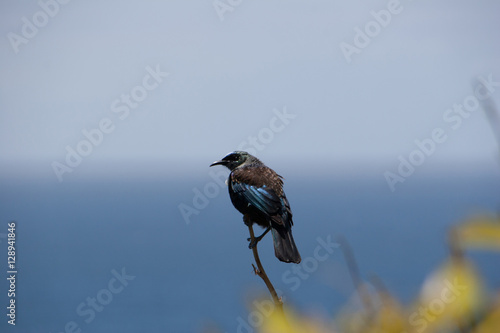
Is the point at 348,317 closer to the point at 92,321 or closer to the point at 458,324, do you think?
the point at 458,324

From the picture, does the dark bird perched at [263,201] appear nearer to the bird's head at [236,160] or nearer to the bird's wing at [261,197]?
the bird's wing at [261,197]

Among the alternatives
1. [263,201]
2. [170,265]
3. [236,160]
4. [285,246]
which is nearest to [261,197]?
[263,201]

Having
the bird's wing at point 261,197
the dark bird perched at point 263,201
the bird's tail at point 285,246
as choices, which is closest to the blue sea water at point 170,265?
the dark bird perched at point 263,201

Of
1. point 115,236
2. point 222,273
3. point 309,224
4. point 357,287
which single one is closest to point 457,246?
point 357,287

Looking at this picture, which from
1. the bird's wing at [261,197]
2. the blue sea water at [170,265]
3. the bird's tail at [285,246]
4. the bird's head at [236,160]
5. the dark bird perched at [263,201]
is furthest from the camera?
the blue sea water at [170,265]

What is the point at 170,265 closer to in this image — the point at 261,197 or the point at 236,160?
the point at 236,160

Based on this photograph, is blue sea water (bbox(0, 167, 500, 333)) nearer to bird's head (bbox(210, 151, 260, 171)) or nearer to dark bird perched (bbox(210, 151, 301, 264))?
bird's head (bbox(210, 151, 260, 171))

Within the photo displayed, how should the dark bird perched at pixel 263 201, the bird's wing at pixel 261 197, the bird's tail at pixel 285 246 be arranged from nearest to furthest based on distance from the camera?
1. the bird's tail at pixel 285 246
2. the dark bird perched at pixel 263 201
3. the bird's wing at pixel 261 197

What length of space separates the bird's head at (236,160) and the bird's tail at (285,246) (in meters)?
1.68

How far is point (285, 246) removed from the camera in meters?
5.50

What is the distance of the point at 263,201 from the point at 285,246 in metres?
0.81

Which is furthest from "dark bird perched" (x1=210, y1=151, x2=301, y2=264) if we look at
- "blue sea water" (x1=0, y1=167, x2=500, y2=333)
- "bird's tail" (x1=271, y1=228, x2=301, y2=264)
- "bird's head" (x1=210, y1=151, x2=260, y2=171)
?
"blue sea water" (x1=0, y1=167, x2=500, y2=333)

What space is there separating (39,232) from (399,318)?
183 meters

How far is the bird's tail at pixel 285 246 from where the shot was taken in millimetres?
5129
